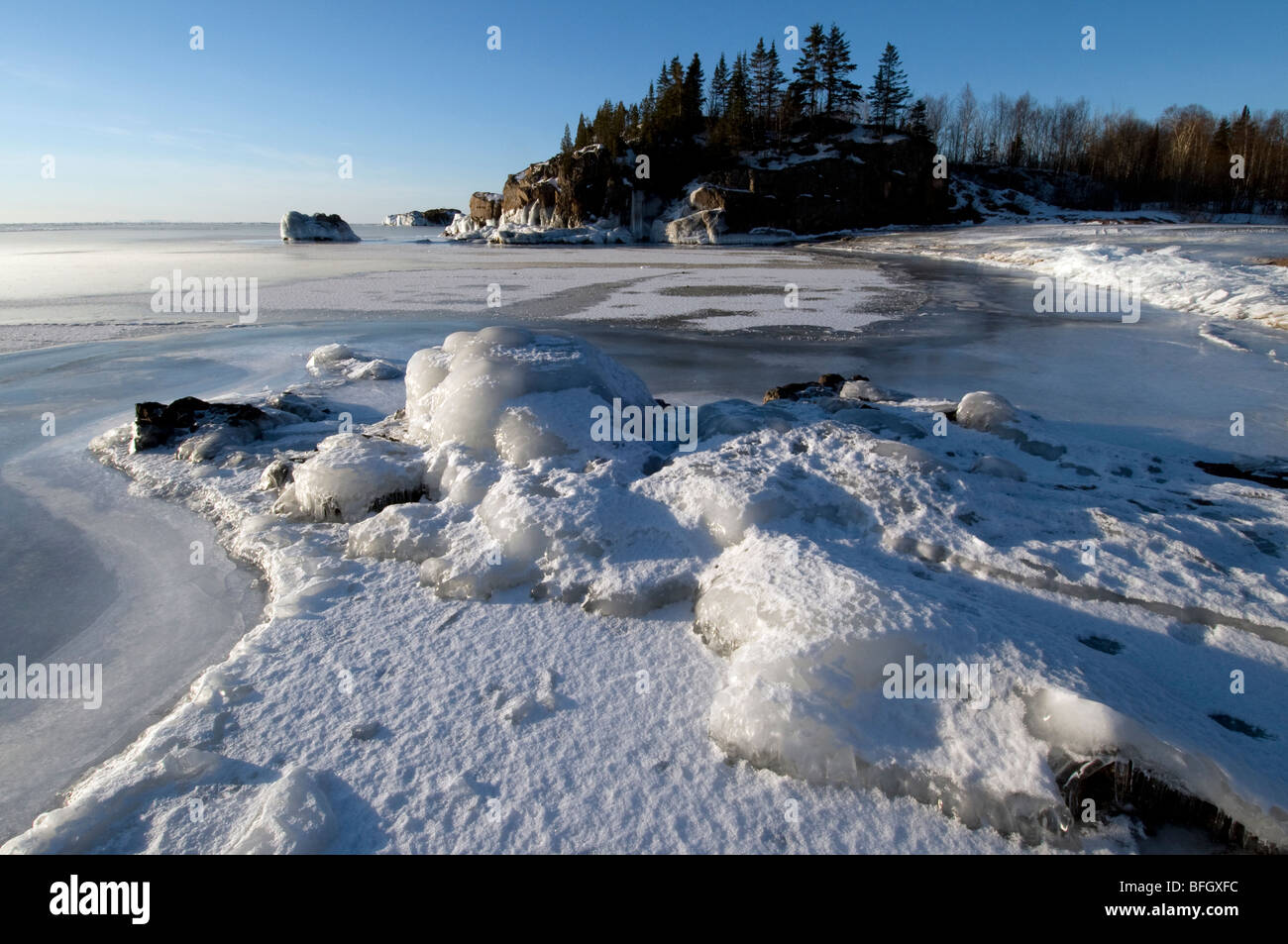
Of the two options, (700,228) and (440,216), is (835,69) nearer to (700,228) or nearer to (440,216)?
(700,228)

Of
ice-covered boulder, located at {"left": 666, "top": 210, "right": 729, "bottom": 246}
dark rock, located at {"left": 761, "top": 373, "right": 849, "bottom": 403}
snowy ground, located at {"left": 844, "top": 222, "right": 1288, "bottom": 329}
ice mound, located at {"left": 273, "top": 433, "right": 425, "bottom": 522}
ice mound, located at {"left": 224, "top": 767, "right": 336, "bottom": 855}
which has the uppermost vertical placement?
ice-covered boulder, located at {"left": 666, "top": 210, "right": 729, "bottom": 246}

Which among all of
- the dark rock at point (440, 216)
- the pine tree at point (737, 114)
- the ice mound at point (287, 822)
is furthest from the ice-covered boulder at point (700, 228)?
the dark rock at point (440, 216)

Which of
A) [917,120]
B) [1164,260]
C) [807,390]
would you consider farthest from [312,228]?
[807,390]

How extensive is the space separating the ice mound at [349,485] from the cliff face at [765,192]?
55.0 m

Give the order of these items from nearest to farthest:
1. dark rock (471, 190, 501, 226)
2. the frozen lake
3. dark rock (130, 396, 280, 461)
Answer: the frozen lake → dark rock (130, 396, 280, 461) → dark rock (471, 190, 501, 226)

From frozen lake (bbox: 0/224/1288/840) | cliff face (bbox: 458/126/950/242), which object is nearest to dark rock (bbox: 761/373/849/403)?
frozen lake (bbox: 0/224/1288/840)

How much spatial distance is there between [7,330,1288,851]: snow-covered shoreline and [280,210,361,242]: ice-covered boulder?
229ft

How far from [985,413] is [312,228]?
72.1m

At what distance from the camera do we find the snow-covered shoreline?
7.41 feet

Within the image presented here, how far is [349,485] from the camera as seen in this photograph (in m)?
4.58

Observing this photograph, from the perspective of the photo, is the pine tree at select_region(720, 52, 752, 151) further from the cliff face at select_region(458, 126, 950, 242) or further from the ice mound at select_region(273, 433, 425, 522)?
the ice mound at select_region(273, 433, 425, 522)

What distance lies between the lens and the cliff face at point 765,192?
57.5 meters

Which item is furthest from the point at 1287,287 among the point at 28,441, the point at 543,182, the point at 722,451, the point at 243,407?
the point at 543,182
